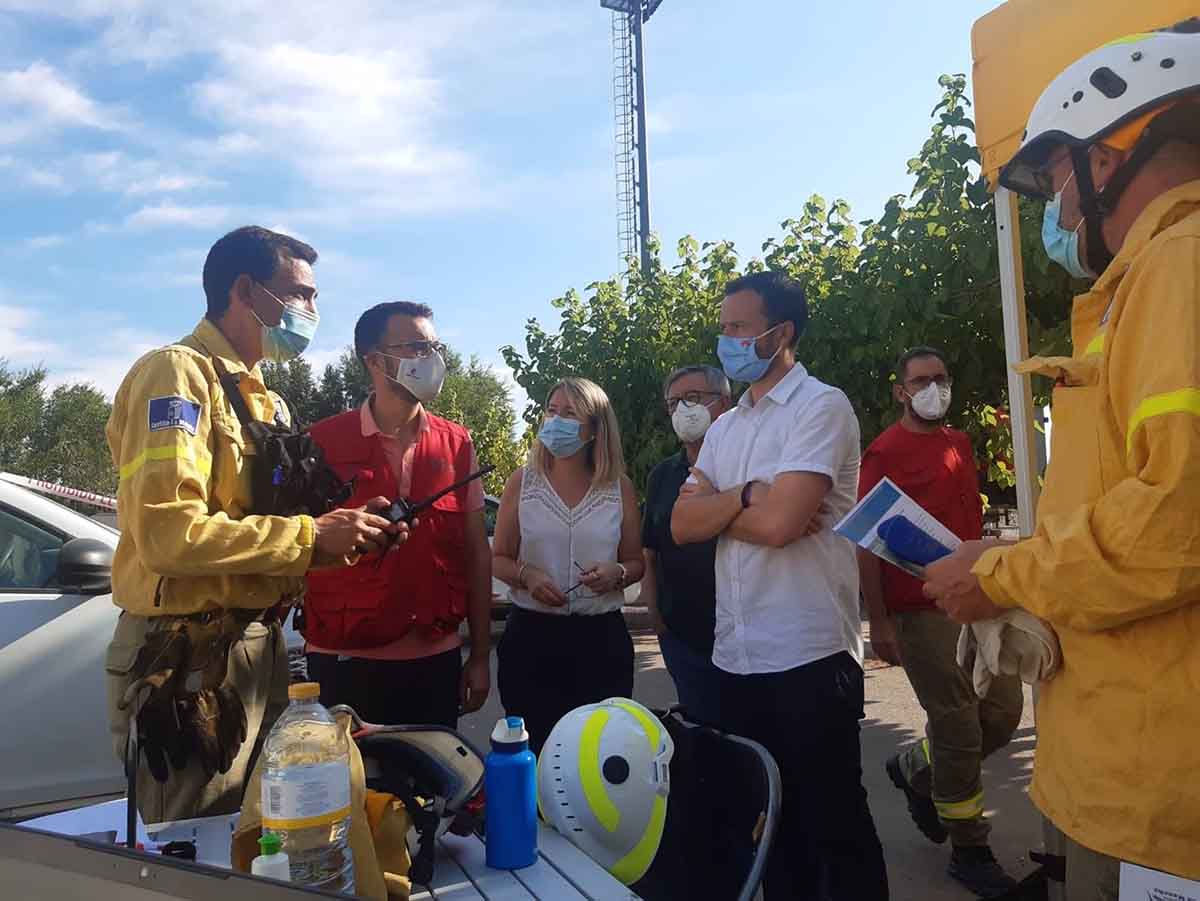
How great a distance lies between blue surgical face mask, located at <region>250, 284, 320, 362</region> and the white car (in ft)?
5.00

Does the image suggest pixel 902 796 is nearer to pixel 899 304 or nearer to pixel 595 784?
pixel 899 304

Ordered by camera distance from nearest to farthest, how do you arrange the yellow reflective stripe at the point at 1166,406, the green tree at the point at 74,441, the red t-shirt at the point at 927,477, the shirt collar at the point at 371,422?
1. the yellow reflective stripe at the point at 1166,406
2. the shirt collar at the point at 371,422
3. the red t-shirt at the point at 927,477
4. the green tree at the point at 74,441

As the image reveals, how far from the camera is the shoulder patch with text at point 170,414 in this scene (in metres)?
2.26

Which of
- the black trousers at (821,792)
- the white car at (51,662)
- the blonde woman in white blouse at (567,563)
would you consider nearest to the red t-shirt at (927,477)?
the blonde woman in white blouse at (567,563)

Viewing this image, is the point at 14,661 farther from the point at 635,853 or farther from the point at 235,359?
the point at 635,853

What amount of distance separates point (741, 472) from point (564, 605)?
1028mm

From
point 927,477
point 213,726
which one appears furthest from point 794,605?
point 927,477

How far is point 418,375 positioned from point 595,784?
1863mm

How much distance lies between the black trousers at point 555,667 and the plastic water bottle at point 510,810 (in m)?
1.72

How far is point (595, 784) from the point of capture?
186 cm

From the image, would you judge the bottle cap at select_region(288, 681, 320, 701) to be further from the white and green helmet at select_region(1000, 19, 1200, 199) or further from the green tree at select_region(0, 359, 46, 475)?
the green tree at select_region(0, 359, 46, 475)

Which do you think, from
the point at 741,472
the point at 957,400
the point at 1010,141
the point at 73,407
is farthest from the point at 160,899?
the point at 73,407

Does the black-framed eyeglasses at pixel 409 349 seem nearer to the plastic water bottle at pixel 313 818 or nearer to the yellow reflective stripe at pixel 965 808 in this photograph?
the plastic water bottle at pixel 313 818

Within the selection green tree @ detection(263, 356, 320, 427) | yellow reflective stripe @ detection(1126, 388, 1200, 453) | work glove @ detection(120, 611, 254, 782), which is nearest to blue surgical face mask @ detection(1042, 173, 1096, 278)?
yellow reflective stripe @ detection(1126, 388, 1200, 453)
